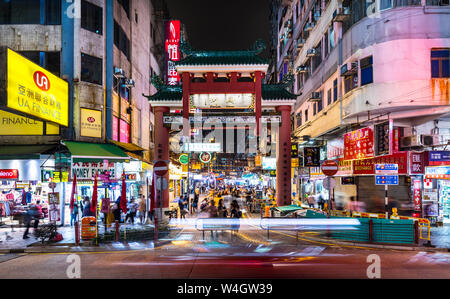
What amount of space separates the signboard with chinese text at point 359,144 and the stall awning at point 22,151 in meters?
19.1

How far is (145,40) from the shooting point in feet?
118

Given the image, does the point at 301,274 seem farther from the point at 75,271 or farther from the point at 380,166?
the point at 380,166

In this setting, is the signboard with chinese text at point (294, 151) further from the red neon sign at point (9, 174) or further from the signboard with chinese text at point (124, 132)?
the red neon sign at point (9, 174)

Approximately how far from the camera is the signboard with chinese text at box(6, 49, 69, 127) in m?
15.1

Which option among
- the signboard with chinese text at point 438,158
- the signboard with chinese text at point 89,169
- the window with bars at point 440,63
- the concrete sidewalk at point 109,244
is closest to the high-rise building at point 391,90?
the window with bars at point 440,63

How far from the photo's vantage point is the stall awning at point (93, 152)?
810 inches

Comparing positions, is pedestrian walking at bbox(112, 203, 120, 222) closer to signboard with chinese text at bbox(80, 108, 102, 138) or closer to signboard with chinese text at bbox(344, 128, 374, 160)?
signboard with chinese text at bbox(80, 108, 102, 138)

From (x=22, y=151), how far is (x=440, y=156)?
24.0m

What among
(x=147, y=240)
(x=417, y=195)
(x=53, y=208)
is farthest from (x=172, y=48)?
(x=417, y=195)

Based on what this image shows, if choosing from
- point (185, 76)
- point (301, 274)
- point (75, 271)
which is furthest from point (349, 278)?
point (185, 76)

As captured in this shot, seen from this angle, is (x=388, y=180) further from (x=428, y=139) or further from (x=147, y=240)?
(x=147, y=240)

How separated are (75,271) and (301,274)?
277 inches

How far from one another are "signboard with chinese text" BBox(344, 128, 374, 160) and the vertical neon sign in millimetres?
19923

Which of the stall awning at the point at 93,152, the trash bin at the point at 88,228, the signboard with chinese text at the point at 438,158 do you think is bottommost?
the trash bin at the point at 88,228
